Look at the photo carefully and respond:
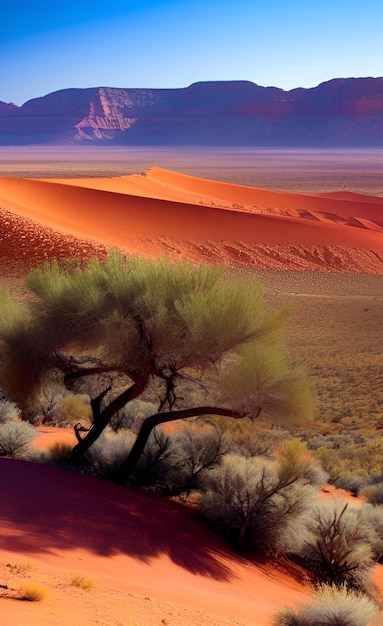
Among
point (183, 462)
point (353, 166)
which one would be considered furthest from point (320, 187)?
point (183, 462)

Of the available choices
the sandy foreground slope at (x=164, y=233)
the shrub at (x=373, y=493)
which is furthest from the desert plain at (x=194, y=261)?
the shrub at (x=373, y=493)

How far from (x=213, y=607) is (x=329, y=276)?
3635 centimetres

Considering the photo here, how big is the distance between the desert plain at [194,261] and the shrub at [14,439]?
125 centimetres

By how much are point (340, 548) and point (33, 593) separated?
564 cm

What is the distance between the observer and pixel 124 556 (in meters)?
8.57

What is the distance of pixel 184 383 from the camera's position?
12.9 metres

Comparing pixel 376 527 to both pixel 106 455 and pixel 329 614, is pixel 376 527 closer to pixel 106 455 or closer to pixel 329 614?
pixel 106 455

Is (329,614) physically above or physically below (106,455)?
above

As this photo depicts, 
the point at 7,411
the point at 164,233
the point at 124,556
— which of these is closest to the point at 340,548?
the point at 124,556

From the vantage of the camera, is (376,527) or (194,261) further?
(194,261)

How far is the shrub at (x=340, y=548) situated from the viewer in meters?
10.2

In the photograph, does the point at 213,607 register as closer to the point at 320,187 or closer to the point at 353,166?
the point at 320,187

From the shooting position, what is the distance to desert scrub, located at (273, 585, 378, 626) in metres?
7.03

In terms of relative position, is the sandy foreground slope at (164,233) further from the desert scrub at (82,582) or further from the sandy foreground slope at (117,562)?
the desert scrub at (82,582)
